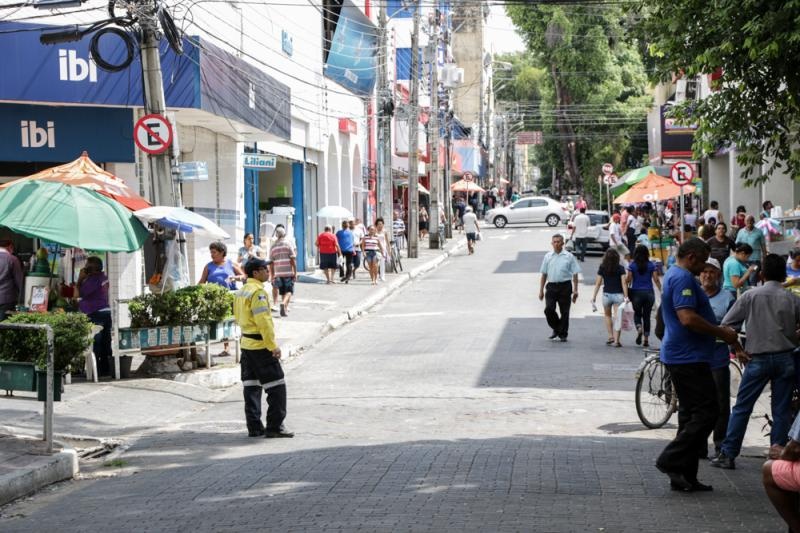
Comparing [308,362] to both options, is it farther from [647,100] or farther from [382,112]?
[647,100]

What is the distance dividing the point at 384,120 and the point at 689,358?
3391cm

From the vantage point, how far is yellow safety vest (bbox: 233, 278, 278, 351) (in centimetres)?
1115

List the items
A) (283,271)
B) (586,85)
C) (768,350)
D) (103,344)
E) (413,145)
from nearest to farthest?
(768,350) < (103,344) < (283,271) < (413,145) < (586,85)

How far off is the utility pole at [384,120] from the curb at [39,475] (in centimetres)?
2668

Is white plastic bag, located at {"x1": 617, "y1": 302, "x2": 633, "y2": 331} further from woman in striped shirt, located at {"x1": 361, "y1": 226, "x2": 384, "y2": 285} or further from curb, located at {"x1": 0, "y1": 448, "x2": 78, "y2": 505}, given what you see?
woman in striped shirt, located at {"x1": 361, "y1": 226, "x2": 384, "y2": 285}

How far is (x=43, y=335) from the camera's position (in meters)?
11.2

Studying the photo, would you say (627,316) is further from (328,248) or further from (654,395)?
(328,248)

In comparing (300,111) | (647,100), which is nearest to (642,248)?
(300,111)

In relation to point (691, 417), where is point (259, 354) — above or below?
above

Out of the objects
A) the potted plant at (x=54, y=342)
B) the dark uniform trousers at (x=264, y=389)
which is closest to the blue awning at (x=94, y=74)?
the potted plant at (x=54, y=342)

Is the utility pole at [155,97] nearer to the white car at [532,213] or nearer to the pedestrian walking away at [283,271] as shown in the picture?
the pedestrian walking away at [283,271]

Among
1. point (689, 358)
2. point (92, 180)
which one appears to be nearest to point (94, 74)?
point (92, 180)

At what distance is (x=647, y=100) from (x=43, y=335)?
62.3m

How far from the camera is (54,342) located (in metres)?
11.7
